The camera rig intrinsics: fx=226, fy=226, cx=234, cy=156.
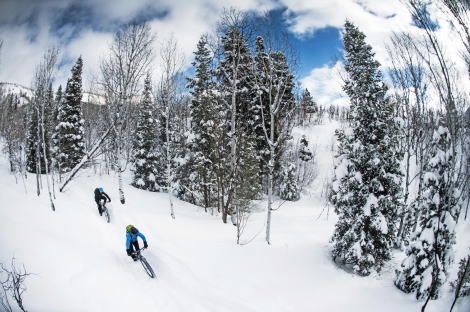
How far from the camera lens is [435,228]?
6184 mm

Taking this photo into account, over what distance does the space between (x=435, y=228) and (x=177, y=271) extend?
822cm

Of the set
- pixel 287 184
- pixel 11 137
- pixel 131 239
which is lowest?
pixel 287 184

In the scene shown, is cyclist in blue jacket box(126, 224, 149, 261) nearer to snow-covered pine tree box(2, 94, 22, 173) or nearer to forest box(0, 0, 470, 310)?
forest box(0, 0, 470, 310)

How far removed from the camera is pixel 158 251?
9719 millimetres

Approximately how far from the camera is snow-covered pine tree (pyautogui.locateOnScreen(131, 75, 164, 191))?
86.8ft

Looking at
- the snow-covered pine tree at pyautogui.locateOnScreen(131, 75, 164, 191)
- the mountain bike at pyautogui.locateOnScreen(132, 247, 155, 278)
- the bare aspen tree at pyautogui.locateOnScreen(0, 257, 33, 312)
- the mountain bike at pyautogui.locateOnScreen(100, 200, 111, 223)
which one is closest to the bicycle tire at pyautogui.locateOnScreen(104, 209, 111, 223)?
the mountain bike at pyautogui.locateOnScreen(100, 200, 111, 223)

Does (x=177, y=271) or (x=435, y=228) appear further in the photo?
(x=177, y=271)

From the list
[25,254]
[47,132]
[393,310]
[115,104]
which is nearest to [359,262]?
[393,310]

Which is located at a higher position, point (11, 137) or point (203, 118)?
point (203, 118)

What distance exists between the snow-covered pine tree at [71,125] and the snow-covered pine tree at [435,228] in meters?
29.0

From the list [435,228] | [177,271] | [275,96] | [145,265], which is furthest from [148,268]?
[275,96]

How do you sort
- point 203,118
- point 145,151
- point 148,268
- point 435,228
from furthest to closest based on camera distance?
point 145,151, point 203,118, point 148,268, point 435,228

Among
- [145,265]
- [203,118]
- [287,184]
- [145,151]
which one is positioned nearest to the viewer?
[145,265]

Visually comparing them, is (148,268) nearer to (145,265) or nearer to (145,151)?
(145,265)
